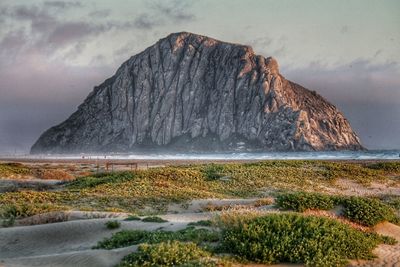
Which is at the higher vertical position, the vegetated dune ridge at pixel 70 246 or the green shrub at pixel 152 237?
the green shrub at pixel 152 237

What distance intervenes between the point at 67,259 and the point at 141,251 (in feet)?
7.18

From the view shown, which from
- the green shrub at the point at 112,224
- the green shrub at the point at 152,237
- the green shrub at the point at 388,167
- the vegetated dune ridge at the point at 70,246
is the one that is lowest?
the vegetated dune ridge at the point at 70,246

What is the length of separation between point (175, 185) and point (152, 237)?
69.6 feet

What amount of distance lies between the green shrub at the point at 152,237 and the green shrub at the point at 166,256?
135cm

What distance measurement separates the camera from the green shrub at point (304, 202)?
2195 centimetres

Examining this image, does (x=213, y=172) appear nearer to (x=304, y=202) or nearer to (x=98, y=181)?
(x=98, y=181)

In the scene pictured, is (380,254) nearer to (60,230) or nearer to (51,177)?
(60,230)

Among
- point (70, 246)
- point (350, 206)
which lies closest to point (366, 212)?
point (350, 206)

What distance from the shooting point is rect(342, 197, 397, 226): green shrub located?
20.2 m

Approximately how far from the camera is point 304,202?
72.7ft

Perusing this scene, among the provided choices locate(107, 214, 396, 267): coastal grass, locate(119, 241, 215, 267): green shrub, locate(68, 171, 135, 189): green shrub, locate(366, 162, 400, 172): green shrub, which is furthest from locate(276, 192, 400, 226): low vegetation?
locate(366, 162, 400, 172): green shrub

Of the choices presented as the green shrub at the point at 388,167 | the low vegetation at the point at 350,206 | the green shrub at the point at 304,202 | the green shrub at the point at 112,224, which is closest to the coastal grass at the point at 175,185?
the green shrub at the point at 388,167

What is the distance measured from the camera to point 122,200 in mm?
29078

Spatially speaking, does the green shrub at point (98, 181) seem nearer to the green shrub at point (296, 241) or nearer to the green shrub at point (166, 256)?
the green shrub at point (296, 241)
